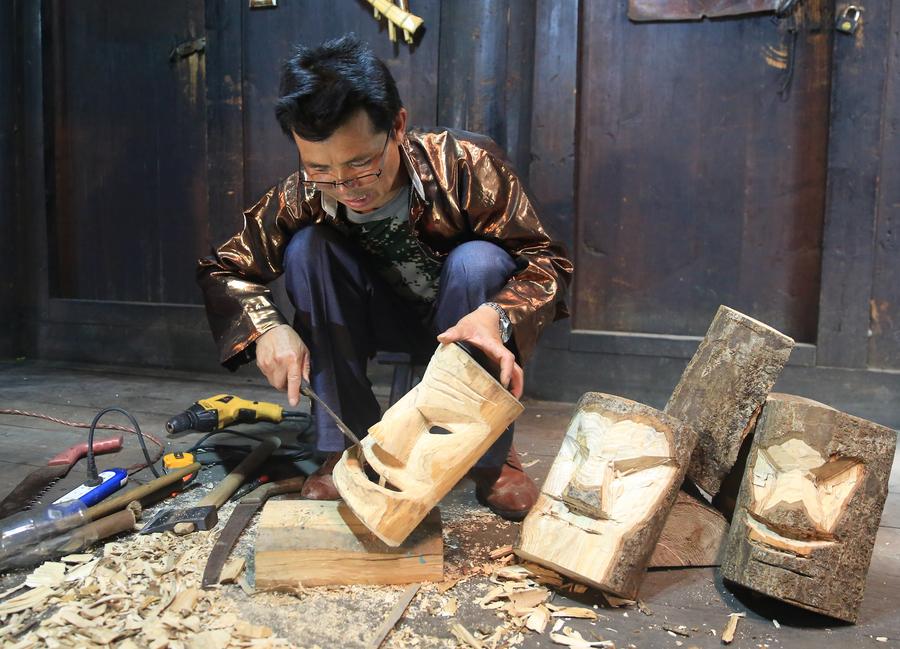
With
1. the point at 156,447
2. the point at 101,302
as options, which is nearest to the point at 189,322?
the point at 101,302

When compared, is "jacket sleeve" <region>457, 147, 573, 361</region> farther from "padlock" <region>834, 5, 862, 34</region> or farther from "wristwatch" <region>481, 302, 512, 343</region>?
"padlock" <region>834, 5, 862, 34</region>

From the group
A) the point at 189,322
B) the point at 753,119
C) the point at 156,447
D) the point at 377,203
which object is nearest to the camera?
the point at 377,203

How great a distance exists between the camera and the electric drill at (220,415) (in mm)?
2326

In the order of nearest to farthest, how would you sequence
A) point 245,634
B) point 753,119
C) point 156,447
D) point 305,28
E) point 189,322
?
point 245,634, point 156,447, point 753,119, point 305,28, point 189,322

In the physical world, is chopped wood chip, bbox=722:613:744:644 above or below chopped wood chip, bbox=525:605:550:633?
below

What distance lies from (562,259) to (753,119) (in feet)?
5.09

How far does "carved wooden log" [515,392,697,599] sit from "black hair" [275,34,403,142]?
89cm

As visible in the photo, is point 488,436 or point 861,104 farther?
point 861,104

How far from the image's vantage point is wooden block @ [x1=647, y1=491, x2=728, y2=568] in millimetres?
1601

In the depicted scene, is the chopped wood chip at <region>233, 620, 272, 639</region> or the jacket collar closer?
the chopped wood chip at <region>233, 620, 272, 639</region>

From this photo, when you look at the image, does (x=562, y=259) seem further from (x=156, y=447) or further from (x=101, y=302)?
(x=101, y=302)

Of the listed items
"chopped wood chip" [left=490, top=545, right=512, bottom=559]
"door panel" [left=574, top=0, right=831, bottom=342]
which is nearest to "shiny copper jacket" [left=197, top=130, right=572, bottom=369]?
"chopped wood chip" [left=490, top=545, right=512, bottom=559]

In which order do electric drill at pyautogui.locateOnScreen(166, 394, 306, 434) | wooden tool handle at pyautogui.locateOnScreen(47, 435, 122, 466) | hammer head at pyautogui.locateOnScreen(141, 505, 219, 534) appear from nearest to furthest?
hammer head at pyautogui.locateOnScreen(141, 505, 219, 534) → wooden tool handle at pyautogui.locateOnScreen(47, 435, 122, 466) → electric drill at pyautogui.locateOnScreen(166, 394, 306, 434)

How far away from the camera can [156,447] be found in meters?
2.47
